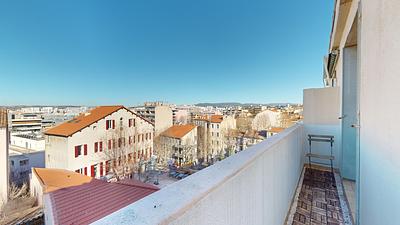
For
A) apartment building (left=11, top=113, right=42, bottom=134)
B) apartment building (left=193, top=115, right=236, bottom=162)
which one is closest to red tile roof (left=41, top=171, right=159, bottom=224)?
apartment building (left=193, top=115, right=236, bottom=162)

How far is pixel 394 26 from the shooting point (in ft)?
3.08

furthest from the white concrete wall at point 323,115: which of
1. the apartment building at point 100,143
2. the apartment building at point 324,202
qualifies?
the apartment building at point 100,143

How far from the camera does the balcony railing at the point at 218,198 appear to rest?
0.49 meters

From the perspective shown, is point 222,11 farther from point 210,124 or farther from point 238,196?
point 210,124

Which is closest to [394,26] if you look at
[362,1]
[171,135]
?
[362,1]

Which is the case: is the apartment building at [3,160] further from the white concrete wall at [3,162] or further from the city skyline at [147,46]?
the city skyline at [147,46]

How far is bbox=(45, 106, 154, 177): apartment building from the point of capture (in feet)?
42.2

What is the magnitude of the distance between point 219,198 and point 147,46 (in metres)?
17.6

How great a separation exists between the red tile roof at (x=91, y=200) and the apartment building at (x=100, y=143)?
10.2 metres

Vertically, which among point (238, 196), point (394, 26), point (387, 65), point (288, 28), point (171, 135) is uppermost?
point (288, 28)

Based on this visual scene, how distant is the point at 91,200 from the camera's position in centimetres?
360

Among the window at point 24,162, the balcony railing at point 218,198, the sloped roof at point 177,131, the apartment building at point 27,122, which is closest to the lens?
the balcony railing at point 218,198

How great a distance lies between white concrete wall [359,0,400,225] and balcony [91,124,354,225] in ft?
1.99

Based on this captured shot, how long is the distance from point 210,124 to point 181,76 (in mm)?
7669
